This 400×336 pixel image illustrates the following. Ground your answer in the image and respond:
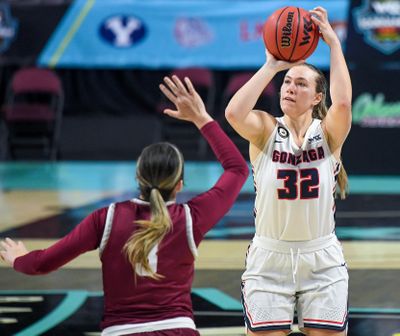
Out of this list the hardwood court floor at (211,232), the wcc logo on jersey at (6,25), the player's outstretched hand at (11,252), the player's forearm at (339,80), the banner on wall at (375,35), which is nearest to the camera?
the player's outstretched hand at (11,252)

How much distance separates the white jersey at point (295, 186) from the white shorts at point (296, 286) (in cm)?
7

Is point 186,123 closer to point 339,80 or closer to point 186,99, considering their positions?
point 339,80

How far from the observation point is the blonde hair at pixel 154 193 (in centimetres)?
356

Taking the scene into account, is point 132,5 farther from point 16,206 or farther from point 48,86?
point 16,206

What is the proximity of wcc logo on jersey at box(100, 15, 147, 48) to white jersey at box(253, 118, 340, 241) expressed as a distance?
12.3 m

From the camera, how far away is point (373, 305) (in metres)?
6.62

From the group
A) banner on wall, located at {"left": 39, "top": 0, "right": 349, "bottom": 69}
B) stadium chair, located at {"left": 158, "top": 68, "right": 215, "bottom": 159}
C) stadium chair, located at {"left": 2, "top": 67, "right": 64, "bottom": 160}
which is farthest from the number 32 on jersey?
banner on wall, located at {"left": 39, "top": 0, "right": 349, "bottom": 69}

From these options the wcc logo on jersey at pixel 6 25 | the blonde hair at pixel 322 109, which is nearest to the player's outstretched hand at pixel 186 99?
the blonde hair at pixel 322 109

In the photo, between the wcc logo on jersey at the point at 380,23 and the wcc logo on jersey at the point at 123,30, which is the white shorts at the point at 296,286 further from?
the wcc logo on jersey at the point at 123,30

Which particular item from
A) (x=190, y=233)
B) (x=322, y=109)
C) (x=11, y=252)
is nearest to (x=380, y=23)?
(x=322, y=109)

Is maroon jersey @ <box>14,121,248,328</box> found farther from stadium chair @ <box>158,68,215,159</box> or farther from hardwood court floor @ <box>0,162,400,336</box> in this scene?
stadium chair @ <box>158,68,215,159</box>

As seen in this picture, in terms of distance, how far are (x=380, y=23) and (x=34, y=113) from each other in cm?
576

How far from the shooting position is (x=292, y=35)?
455 cm

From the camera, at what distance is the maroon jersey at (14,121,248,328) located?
11.8ft
